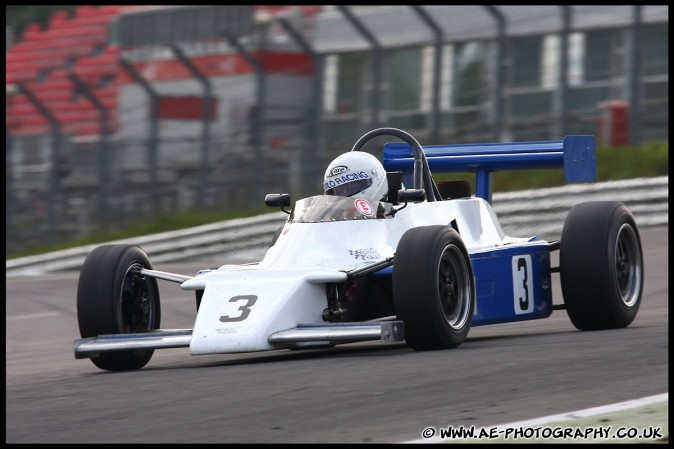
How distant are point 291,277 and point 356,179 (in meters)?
1.35

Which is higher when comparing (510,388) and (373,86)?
(373,86)

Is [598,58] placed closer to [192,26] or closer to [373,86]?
[373,86]

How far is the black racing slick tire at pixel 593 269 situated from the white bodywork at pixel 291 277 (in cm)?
53

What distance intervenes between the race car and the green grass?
28.4ft

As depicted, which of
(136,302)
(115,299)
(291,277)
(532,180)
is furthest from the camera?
(532,180)

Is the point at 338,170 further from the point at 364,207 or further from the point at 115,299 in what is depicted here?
the point at 115,299

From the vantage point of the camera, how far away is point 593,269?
8.09 m

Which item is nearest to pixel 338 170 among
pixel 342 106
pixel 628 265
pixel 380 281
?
pixel 380 281

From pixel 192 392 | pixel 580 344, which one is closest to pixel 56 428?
pixel 192 392

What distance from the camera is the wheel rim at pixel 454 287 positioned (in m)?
7.23

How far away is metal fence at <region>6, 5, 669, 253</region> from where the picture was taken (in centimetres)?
1706

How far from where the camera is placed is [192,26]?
859 inches

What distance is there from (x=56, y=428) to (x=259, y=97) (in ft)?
42.9

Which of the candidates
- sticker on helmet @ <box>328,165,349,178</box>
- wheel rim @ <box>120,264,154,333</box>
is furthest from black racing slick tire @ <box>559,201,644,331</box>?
wheel rim @ <box>120,264,154,333</box>
